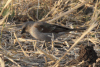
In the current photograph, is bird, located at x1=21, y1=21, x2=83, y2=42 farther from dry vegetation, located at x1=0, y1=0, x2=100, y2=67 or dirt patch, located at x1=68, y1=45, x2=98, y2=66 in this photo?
dirt patch, located at x1=68, y1=45, x2=98, y2=66

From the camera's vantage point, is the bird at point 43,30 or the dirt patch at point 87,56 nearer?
the dirt patch at point 87,56

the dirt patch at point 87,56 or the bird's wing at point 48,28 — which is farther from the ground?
the bird's wing at point 48,28

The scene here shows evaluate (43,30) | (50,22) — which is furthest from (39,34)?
(50,22)

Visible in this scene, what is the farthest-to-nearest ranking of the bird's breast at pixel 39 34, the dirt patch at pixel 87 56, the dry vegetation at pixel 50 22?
1. the bird's breast at pixel 39 34
2. the dry vegetation at pixel 50 22
3. the dirt patch at pixel 87 56

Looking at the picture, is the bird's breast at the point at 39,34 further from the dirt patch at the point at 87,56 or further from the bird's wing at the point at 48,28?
the dirt patch at the point at 87,56

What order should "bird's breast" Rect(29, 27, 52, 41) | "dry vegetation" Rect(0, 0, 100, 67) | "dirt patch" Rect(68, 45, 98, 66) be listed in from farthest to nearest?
1. "bird's breast" Rect(29, 27, 52, 41)
2. "dry vegetation" Rect(0, 0, 100, 67)
3. "dirt patch" Rect(68, 45, 98, 66)

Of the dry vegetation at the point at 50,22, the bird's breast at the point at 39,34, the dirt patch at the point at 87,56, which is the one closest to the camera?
the dirt patch at the point at 87,56

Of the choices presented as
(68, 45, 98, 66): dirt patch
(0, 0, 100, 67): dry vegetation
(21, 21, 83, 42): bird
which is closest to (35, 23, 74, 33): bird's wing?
(21, 21, 83, 42): bird

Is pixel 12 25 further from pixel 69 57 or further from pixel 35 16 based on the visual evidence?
pixel 69 57

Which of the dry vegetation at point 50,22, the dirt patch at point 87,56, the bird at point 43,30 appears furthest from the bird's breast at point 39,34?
the dirt patch at point 87,56
